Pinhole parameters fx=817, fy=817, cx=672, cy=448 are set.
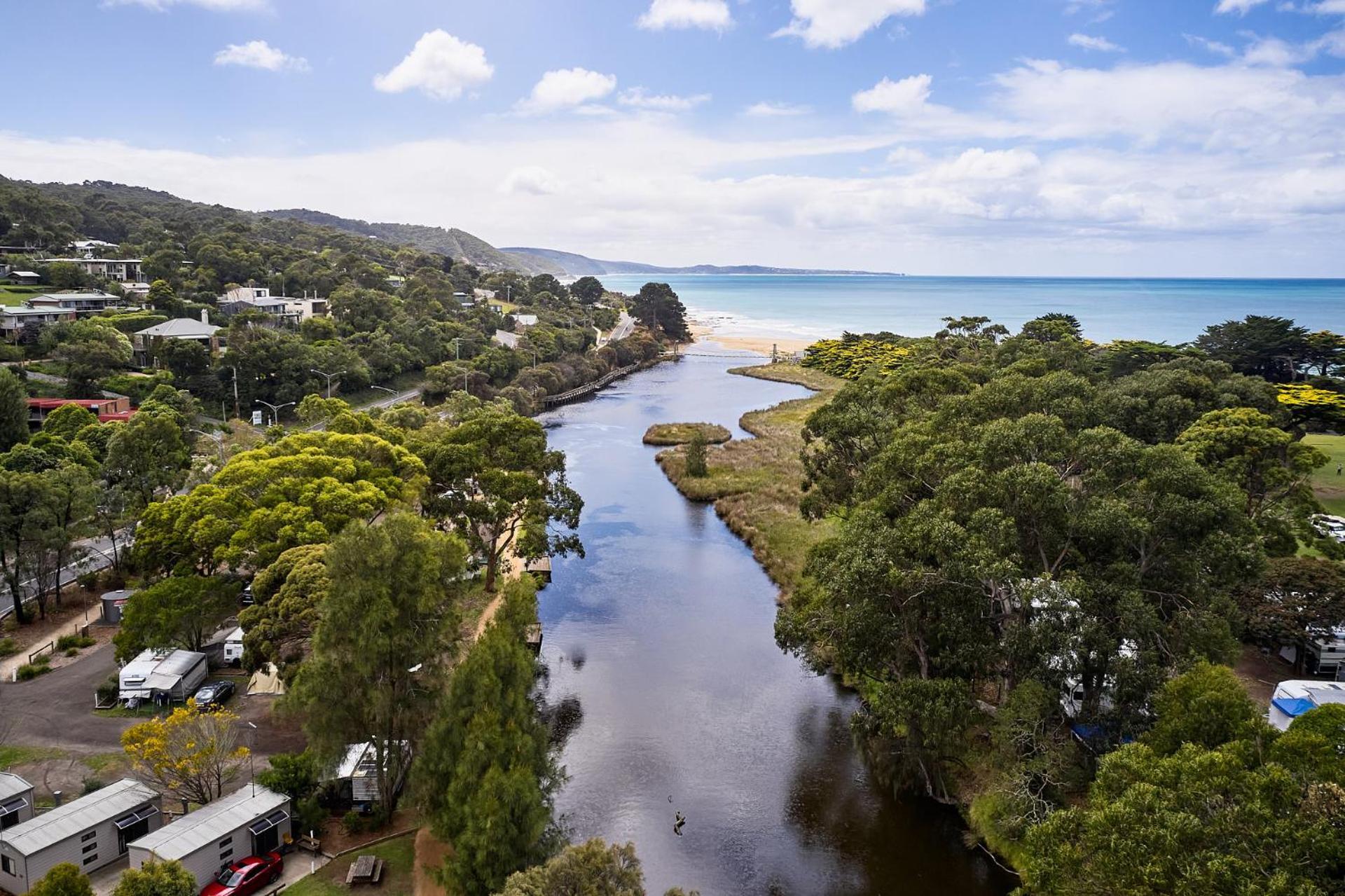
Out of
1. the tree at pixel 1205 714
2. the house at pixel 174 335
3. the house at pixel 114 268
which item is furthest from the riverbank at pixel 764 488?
the house at pixel 114 268

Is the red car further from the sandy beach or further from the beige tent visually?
the sandy beach

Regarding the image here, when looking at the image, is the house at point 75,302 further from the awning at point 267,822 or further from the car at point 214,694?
the awning at point 267,822

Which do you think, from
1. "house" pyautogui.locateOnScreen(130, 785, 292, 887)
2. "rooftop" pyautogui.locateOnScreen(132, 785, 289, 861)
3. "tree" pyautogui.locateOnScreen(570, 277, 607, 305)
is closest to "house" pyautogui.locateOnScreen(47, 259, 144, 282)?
"tree" pyautogui.locateOnScreen(570, 277, 607, 305)

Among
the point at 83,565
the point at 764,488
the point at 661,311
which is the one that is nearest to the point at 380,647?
the point at 83,565

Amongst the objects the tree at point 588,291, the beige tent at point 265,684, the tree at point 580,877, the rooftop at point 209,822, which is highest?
the tree at point 588,291

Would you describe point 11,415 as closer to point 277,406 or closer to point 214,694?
point 277,406

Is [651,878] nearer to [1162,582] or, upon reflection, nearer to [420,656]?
[420,656]

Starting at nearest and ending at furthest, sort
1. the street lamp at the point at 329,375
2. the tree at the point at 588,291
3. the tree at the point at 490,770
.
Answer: the tree at the point at 490,770
the street lamp at the point at 329,375
the tree at the point at 588,291
